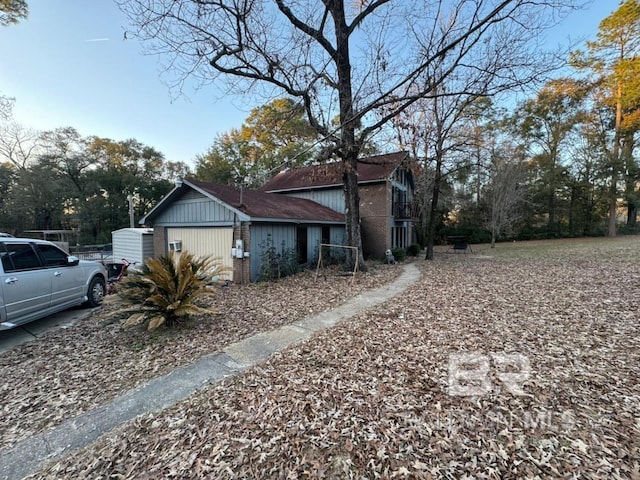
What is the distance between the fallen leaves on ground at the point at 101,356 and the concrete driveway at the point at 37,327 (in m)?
0.22

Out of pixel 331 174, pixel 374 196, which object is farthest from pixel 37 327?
pixel 374 196

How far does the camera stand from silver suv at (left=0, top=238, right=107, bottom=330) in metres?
4.39

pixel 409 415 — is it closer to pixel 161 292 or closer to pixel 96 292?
pixel 161 292

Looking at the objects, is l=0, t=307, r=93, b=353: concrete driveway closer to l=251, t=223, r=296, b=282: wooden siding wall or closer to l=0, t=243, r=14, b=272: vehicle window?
l=0, t=243, r=14, b=272: vehicle window

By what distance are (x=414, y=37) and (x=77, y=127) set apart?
3472 cm

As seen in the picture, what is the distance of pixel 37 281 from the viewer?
492 cm

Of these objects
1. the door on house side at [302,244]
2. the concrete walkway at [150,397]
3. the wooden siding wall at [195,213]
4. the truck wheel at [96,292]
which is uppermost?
the wooden siding wall at [195,213]

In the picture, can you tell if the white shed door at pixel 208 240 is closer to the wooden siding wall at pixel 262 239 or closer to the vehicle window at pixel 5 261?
the wooden siding wall at pixel 262 239

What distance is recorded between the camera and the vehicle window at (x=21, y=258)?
4.53 m

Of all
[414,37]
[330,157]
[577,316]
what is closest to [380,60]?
[414,37]

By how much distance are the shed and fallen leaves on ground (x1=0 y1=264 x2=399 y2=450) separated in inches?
238

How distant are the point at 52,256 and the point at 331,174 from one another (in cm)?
828

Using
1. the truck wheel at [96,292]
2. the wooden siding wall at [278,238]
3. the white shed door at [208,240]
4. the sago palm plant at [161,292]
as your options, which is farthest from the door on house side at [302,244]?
the sago palm plant at [161,292]

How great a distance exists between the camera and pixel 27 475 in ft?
6.95
